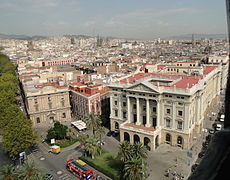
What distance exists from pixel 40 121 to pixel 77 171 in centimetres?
3206

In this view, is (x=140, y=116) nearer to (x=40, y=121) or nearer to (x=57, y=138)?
(x=57, y=138)

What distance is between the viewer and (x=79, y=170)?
3956cm

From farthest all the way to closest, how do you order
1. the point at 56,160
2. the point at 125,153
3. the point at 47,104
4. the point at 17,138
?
1. the point at 47,104
2. the point at 56,160
3. the point at 17,138
4. the point at 125,153

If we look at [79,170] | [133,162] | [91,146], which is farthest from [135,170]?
[91,146]

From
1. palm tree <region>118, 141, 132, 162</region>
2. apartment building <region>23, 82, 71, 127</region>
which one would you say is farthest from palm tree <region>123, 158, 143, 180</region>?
apartment building <region>23, 82, 71, 127</region>

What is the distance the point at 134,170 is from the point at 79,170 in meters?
11.9

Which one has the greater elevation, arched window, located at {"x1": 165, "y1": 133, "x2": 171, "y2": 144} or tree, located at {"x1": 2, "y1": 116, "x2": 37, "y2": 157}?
tree, located at {"x1": 2, "y1": 116, "x2": 37, "y2": 157}

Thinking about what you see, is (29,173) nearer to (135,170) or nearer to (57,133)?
(135,170)

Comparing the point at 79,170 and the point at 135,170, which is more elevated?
the point at 135,170

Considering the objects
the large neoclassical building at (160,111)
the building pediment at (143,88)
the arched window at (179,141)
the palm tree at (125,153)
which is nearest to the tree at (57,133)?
the large neoclassical building at (160,111)

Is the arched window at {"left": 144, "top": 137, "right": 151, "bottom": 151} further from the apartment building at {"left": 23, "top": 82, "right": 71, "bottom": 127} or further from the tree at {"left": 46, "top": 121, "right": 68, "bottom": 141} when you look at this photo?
the apartment building at {"left": 23, "top": 82, "right": 71, "bottom": 127}

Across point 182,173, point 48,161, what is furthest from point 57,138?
point 182,173

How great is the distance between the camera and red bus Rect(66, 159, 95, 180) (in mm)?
38469

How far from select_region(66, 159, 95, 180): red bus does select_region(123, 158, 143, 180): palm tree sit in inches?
321
